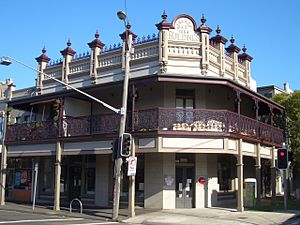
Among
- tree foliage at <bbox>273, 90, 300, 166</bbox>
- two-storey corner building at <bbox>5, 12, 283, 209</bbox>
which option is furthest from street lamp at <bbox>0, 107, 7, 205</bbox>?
tree foliage at <bbox>273, 90, 300, 166</bbox>

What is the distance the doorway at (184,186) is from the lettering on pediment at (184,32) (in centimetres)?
692

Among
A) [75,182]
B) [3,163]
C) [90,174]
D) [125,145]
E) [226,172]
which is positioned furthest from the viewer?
[75,182]

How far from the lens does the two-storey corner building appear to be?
766 inches

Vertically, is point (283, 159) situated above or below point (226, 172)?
above

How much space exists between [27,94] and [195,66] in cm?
1388

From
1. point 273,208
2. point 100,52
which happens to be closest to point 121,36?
point 100,52

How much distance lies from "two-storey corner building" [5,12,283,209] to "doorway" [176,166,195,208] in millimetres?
53

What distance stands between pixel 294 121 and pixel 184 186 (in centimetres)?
1188

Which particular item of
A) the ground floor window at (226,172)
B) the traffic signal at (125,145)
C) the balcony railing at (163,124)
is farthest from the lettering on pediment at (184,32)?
the ground floor window at (226,172)

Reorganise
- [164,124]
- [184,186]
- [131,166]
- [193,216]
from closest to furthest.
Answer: [131,166] < [193,216] < [164,124] < [184,186]

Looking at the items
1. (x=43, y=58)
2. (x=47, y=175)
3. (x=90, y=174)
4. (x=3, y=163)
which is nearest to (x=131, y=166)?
(x=90, y=174)

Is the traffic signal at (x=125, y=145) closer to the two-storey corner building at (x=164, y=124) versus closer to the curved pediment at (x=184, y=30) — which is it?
the two-storey corner building at (x=164, y=124)

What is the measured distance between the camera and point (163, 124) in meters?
19.0

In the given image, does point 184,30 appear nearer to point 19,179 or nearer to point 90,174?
point 90,174
